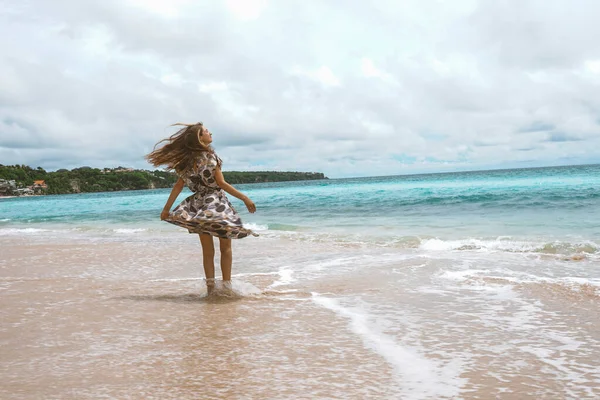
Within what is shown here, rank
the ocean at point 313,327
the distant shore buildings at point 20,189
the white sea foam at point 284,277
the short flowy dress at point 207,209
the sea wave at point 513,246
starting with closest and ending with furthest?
the ocean at point 313,327 < the short flowy dress at point 207,209 < the white sea foam at point 284,277 < the sea wave at point 513,246 < the distant shore buildings at point 20,189

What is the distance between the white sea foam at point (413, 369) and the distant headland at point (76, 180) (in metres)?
135

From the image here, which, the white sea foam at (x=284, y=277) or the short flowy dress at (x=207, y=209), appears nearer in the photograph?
the short flowy dress at (x=207, y=209)

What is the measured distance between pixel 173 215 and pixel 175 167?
0.60 m

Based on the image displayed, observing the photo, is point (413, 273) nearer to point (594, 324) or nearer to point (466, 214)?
point (594, 324)

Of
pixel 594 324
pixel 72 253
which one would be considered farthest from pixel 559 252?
pixel 72 253

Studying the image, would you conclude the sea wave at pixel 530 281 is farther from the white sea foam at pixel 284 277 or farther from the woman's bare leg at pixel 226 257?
the woman's bare leg at pixel 226 257

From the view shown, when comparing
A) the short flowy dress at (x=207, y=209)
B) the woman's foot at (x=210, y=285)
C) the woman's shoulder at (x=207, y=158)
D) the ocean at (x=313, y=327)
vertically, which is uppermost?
the woman's shoulder at (x=207, y=158)

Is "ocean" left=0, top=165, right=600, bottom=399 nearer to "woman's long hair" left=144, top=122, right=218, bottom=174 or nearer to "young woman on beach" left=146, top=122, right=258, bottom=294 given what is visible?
"young woman on beach" left=146, top=122, right=258, bottom=294

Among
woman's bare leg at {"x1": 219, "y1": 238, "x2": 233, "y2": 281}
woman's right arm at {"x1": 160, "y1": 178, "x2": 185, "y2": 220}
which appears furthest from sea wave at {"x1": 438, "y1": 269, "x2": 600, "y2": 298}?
woman's right arm at {"x1": 160, "y1": 178, "x2": 185, "y2": 220}

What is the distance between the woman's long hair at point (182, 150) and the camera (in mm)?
6238

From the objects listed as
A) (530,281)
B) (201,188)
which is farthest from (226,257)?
(530,281)

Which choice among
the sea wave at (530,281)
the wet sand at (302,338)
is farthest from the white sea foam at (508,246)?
the wet sand at (302,338)

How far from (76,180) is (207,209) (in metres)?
150

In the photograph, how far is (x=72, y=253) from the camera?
11.8 meters
